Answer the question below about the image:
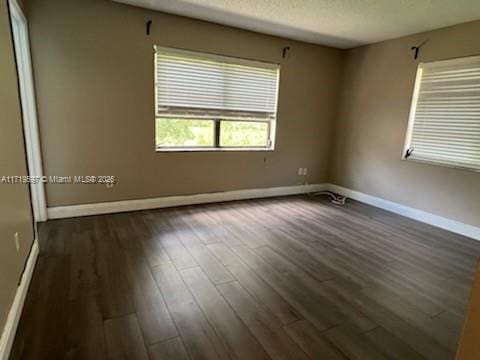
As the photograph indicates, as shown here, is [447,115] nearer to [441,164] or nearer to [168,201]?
[441,164]

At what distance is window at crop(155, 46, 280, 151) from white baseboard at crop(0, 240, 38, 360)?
6.85 ft

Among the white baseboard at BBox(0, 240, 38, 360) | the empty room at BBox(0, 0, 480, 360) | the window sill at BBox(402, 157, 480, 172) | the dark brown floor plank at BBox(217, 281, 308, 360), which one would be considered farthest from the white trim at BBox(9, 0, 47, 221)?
Answer: the window sill at BBox(402, 157, 480, 172)

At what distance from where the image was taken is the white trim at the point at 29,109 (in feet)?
9.30

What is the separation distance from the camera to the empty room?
1802 millimetres

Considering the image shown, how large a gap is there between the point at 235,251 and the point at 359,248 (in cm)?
132

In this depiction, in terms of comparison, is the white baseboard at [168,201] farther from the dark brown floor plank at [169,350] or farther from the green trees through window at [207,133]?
the dark brown floor plank at [169,350]

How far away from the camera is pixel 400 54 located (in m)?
4.11

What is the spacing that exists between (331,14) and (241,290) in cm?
319

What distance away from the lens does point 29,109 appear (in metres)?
3.07

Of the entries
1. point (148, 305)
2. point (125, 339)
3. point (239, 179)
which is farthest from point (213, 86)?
point (125, 339)

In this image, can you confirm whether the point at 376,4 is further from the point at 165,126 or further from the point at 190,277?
the point at 190,277

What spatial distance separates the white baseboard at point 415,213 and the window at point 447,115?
2.36 feet

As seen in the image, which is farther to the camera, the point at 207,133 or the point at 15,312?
the point at 207,133

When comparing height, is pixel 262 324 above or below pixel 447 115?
below
